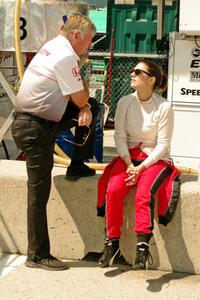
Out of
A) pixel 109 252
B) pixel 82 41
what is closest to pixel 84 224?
pixel 109 252

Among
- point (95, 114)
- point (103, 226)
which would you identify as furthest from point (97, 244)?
point (95, 114)

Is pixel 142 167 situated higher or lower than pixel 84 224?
higher

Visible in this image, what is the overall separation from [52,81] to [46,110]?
0.62 feet

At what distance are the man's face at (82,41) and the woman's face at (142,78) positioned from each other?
40cm

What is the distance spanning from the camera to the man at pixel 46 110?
13.2ft

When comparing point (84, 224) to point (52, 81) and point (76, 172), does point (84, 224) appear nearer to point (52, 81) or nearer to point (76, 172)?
point (76, 172)

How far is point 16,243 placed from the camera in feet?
15.4

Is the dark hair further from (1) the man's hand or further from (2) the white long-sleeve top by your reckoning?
(1) the man's hand

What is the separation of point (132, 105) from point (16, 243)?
133cm

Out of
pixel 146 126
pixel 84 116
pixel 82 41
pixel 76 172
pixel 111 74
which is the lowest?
pixel 111 74

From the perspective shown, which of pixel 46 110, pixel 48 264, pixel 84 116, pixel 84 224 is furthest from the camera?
pixel 84 224

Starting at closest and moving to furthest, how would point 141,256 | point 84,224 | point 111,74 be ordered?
point 141,256, point 84,224, point 111,74

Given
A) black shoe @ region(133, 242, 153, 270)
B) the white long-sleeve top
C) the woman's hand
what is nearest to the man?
the white long-sleeve top

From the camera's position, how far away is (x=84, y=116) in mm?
4164
